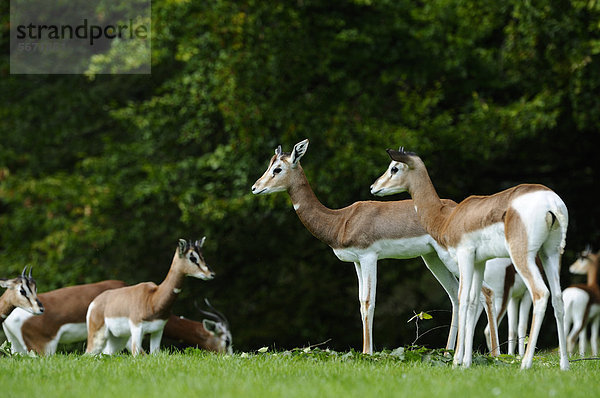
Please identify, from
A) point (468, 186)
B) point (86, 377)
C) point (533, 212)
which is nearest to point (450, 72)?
point (468, 186)

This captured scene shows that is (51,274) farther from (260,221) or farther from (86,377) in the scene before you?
(86,377)

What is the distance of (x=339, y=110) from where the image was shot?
14.7 meters

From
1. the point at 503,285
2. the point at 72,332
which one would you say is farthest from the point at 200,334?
the point at 503,285

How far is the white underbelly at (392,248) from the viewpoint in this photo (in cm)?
852

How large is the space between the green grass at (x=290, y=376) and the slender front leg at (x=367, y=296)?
465 millimetres

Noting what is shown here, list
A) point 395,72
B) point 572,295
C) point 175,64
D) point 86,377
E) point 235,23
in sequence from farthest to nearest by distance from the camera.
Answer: point 175,64
point 395,72
point 235,23
point 572,295
point 86,377

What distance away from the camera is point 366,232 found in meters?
8.51

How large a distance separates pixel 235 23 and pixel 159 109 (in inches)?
95.7

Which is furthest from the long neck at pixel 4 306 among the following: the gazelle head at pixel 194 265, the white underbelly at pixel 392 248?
the white underbelly at pixel 392 248

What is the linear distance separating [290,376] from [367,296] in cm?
216

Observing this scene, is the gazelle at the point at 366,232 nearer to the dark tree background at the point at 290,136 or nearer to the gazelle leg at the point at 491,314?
the gazelle leg at the point at 491,314

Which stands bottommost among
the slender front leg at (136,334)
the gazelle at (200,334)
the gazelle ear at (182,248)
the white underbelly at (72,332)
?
the gazelle at (200,334)

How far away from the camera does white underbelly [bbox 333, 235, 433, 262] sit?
8523 millimetres

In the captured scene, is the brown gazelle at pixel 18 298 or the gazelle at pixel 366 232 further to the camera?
the brown gazelle at pixel 18 298
